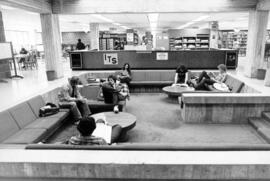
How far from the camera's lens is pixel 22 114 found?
4.06 metres

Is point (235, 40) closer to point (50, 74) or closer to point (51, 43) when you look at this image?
point (51, 43)

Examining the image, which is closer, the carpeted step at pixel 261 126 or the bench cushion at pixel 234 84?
the carpeted step at pixel 261 126

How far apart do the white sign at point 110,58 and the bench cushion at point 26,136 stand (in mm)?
6141

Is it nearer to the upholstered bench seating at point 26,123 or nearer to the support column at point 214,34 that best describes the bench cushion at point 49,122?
the upholstered bench seating at point 26,123

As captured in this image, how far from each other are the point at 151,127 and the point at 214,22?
42.8ft

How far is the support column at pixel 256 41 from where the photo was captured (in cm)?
799

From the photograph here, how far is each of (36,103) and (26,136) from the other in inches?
49.8

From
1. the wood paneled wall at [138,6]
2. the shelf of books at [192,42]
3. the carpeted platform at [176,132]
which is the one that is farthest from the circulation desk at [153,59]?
the shelf of books at [192,42]

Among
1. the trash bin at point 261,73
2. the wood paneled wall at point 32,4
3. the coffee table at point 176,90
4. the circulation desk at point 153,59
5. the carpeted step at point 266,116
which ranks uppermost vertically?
the wood paneled wall at point 32,4

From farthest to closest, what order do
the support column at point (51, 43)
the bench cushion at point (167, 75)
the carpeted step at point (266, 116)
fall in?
the bench cushion at point (167, 75) < the support column at point (51, 43) < the carpeted step at point (266, 116)

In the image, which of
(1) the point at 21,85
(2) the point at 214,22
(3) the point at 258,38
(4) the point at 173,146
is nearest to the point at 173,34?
(2) the point at 214,22

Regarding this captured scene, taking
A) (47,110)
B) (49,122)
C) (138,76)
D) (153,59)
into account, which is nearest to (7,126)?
(49,122)

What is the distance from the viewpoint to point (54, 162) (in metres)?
1.75

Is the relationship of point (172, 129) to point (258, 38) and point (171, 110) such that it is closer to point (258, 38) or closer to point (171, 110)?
point (171, 110)
